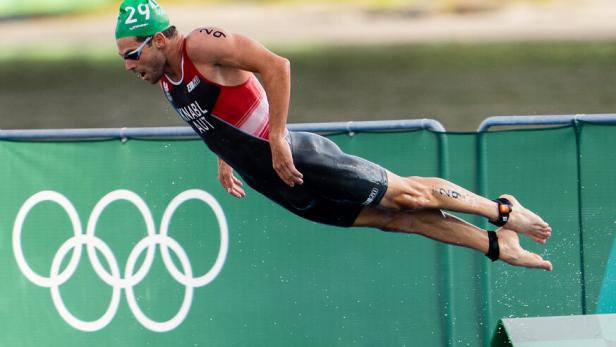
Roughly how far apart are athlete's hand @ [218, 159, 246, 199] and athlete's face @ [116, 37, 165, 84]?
2.97ft

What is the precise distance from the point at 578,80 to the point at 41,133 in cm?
3001

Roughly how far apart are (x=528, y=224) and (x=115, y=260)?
2861 mm

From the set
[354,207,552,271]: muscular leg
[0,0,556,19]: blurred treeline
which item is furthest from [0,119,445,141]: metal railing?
[0,0,556,19]: blurred treeline

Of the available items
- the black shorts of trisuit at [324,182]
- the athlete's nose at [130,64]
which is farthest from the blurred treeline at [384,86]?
the athlete's nose at [130,64]

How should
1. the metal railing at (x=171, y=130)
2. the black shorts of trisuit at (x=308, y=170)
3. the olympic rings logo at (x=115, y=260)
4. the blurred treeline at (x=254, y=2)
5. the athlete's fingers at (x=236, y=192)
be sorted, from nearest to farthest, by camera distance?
the black shorts of trisuit at (x=308, y=170) → the athlete's fingers at (x=236, y=192) → the metal railing at (x=171, y=130) → the olympic rings logo at (x=115, y=260) → the blurred treeline at (x=254, y=2)

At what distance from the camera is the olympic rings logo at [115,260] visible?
8312 millimetres

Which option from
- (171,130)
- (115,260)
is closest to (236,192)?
(171,130)

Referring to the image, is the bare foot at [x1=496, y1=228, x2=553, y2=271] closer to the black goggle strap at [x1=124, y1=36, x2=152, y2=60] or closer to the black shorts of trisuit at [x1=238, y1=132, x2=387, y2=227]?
the black shorts of trisuit at [x1=238, y1=132, x2=387, y2=227]

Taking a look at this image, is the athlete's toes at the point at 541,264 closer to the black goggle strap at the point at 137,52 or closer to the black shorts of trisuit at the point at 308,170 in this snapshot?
the black shorts of trisuit at the point at 308,170

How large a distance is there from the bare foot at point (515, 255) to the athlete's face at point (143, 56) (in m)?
2.43

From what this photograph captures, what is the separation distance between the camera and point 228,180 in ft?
26.0

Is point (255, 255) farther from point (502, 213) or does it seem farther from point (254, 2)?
point (254, 2)

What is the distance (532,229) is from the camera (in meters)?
7.67

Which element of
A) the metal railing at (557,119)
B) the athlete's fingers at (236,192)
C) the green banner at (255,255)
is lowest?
the green banner at (255,255)
